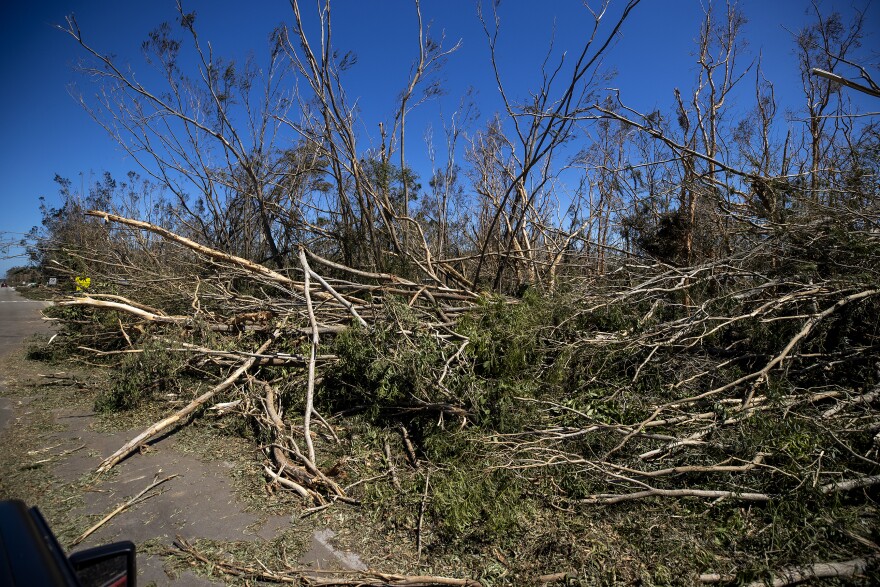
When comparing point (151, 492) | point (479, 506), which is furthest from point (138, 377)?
point (479, 506)

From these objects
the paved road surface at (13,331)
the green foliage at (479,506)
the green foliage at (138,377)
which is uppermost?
the paved road surface at (13,331)

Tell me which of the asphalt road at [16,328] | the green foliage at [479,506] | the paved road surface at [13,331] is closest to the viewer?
the green foliage at [479,506]

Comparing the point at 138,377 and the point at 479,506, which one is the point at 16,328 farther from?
the point at 479,506

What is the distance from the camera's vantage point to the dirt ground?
2624mm

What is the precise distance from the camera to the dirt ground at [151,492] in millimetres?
2624

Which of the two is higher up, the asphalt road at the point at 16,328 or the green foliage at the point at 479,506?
the asphalt road at the point at 16,328

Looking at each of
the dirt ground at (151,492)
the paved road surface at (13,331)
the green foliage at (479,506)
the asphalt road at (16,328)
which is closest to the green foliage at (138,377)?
the dirt ground at (151,492)

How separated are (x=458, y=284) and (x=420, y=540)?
5.00 metres

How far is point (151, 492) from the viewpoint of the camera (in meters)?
3.23

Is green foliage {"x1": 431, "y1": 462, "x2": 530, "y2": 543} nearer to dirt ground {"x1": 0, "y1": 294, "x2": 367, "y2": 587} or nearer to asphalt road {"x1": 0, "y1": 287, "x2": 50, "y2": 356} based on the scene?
dirt ground {"x1": 0, "y1": 294, "x2": 367, "y2": 587}

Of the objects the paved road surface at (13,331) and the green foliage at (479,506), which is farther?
the paved road surface at (13,331)

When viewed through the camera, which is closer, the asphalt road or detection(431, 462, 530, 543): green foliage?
detection(431, 462, 530, 543): green foliage

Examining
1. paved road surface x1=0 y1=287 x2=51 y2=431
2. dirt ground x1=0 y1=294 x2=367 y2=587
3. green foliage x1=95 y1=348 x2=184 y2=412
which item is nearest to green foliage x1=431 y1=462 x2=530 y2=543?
dirt ground x1=0 y1=294 x2=367 y2=587

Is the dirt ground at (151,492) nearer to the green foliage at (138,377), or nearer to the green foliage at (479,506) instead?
the green foliage at (138,377)
